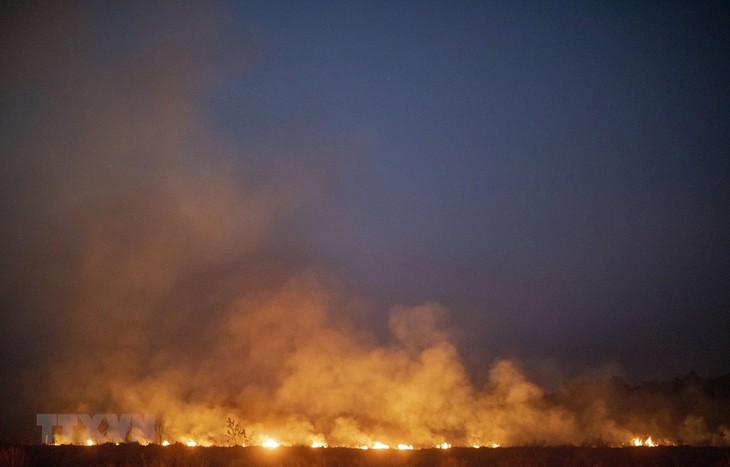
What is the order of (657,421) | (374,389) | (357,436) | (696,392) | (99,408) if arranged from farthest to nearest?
(696,392)
(99,408)
(657,421)
(374,389)
(357,436)

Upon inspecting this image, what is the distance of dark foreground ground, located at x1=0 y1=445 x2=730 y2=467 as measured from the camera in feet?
49.3

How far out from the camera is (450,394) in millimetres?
24297

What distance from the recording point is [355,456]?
1622 centimetres

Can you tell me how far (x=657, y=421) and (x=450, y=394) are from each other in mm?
11808

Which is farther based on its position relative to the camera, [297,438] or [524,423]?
[524,423]

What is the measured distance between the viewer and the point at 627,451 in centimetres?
1666

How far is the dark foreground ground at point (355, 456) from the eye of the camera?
15039 mm

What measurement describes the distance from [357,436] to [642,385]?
111 feet

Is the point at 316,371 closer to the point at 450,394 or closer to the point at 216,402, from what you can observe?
the point at 216,402

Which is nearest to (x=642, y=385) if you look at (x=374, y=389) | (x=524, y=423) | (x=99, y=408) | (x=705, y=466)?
(x=524, y=423)

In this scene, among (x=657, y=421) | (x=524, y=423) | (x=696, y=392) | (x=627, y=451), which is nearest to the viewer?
(x=627, y=451)

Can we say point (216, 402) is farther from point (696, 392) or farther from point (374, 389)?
point (696, 392)

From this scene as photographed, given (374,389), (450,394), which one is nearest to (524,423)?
(450,394)

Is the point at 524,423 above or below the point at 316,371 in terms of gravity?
below
